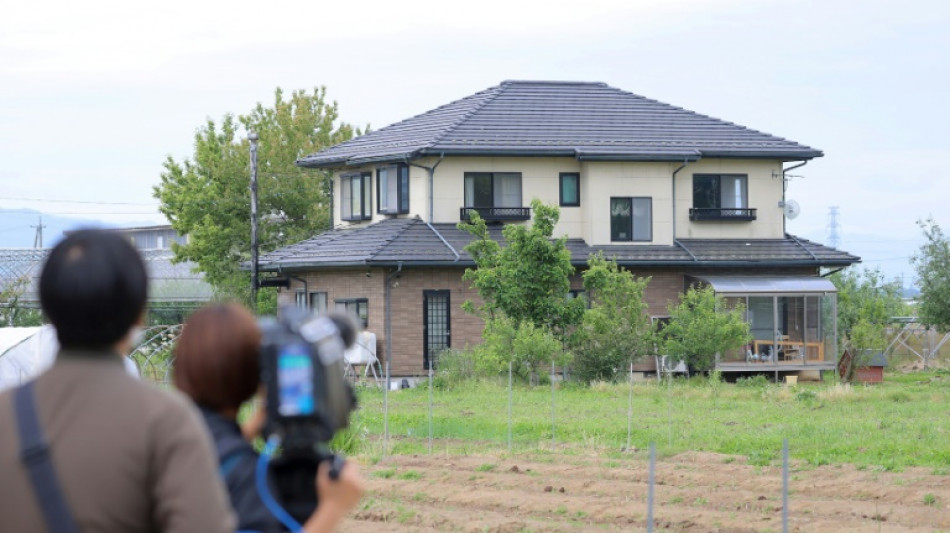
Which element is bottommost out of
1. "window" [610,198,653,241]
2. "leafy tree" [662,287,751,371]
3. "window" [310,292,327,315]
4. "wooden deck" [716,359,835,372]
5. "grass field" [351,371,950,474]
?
"grass field" [351,371,950,474]

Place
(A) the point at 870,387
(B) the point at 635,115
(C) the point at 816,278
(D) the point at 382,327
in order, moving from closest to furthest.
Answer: (A) the point at 870,387, (D) the point at 382,327, (C) the point at 816,278, (B) the point at 635,115

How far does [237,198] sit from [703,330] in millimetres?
17430

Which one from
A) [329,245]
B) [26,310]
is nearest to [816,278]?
[329,245]

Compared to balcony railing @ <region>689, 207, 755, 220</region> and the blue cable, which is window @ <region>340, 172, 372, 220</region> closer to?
balcony railing @ <region>689, 207, 755, 220</region>

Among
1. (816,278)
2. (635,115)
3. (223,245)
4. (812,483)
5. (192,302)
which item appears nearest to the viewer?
(812,483)

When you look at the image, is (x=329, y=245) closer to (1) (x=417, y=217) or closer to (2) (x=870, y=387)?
(1) (x=417, y=217)

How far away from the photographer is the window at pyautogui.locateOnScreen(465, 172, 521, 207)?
3269cm

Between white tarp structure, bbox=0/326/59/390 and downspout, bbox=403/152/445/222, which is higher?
downspout, bbox=403/152/445/222

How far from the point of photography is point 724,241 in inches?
1346

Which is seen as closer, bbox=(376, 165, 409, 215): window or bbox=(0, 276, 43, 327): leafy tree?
bbox=(376, 165, 409, 215): window

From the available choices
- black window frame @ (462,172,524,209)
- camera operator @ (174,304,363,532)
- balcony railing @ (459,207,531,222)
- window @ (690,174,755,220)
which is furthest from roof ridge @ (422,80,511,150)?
camera operator @ (174,304,363,532)

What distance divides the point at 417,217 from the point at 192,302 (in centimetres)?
1702

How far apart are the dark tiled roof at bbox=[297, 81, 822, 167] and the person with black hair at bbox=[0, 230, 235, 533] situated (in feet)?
94.3

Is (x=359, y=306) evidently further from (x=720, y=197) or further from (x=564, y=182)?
(x=720, y=197)
